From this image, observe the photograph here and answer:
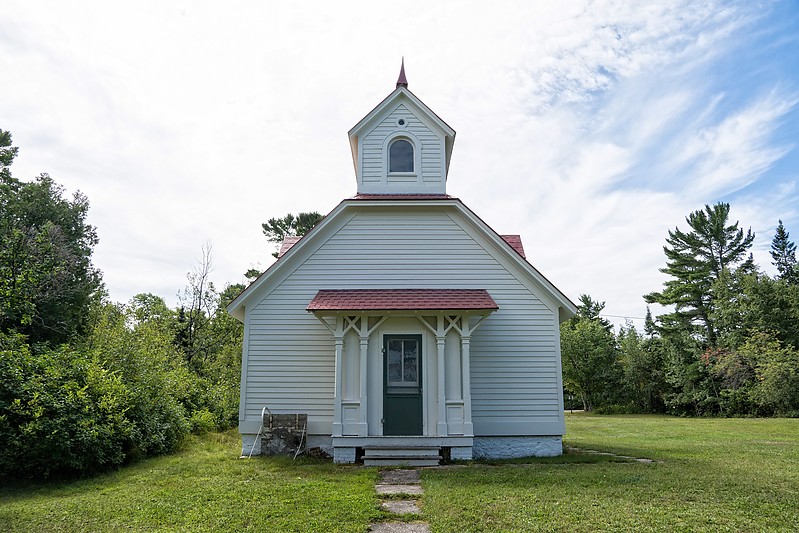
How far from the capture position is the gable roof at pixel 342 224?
12.7 metres

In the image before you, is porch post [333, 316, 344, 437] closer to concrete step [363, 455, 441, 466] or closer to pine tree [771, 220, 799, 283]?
concrete step [363, 455, 441, 466]

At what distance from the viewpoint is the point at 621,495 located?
7512 mm

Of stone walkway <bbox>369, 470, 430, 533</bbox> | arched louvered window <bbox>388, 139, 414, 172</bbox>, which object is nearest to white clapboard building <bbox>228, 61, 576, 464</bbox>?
arched louvered window <bbox>388, 139, 414, 172</bbox>

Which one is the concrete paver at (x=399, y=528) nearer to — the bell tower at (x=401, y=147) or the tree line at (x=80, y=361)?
the tree line at (x=80, y=361)

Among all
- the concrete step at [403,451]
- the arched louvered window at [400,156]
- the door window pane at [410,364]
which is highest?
the arched louvered window at [400,156]

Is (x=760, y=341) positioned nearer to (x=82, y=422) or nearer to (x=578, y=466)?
(x=578, y=466)

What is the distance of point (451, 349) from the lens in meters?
11.9

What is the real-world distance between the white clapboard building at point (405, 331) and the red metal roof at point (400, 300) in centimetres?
5

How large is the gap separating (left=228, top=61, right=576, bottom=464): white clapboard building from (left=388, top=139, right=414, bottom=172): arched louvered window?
124mm

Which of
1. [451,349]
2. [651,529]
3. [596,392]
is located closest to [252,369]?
[451,349]

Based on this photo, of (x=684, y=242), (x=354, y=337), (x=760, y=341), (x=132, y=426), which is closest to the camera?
(x=132, y=426)

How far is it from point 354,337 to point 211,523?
6068 millimetres

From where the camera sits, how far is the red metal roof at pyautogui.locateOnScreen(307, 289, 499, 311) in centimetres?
1148

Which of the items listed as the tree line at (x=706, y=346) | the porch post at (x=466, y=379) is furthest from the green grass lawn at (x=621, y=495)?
the tree line at (x=706, y=346)
